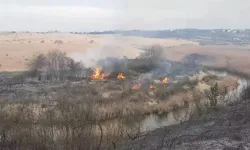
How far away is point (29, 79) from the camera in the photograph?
66.9 meters

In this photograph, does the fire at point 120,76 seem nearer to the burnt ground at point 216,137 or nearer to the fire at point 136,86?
the fire at point 136,86

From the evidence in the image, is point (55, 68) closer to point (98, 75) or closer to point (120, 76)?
point (98, 75)

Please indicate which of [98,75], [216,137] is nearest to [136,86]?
[98,75]

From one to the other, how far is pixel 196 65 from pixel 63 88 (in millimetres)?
45002

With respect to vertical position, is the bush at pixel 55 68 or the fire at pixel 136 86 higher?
the bush at pixel 55 68

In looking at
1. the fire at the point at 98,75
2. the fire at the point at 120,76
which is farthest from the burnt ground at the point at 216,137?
the fire at the point at 120,76

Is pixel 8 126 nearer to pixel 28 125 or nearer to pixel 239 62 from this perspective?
pixel 28 125

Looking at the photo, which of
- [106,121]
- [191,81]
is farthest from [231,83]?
[106,121]

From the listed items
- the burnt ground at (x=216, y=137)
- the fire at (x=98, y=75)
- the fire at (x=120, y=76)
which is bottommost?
the fire at (x=120, y=76)

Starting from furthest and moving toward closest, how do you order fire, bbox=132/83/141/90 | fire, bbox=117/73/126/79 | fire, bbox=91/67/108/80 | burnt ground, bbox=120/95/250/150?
fire, bbox=117/73/126/79, fire, bbox=91/67/108/80, fire, bbox=132/83/141/90, burnt ground, bbox=120/95/250/150

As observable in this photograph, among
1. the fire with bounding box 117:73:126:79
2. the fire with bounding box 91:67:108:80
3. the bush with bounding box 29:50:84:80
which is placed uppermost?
the bush with bounding box 29:50:84:80

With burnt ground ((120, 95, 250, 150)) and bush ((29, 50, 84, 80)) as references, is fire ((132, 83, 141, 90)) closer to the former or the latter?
bush ((29, 50, 84, 80))

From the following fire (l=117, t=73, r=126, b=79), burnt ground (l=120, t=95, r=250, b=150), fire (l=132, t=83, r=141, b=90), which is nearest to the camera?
burnt ground (l=120, t=95, r=250, b=150)

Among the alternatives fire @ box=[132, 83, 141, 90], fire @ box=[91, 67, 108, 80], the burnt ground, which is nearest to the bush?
fire @ box=[91, 67, 108, 80]
